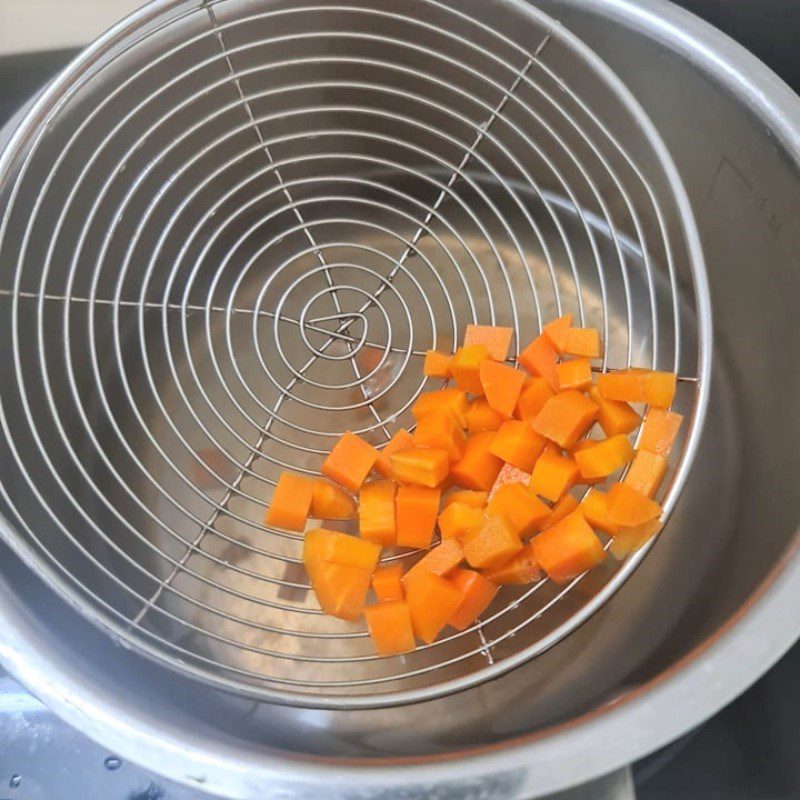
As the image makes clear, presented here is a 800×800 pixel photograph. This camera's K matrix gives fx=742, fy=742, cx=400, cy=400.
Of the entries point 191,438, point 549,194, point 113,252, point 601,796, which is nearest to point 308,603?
point 191,438

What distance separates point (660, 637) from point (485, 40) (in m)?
0.75

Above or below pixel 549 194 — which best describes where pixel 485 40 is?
above

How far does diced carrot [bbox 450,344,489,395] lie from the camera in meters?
0.86

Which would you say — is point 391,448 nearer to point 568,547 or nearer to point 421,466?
point 421,466

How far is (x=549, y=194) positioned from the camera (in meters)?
1.09

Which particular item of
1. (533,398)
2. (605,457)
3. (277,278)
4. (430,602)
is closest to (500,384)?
(533,398)

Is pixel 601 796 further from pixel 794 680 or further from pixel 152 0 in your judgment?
pixel 152 0

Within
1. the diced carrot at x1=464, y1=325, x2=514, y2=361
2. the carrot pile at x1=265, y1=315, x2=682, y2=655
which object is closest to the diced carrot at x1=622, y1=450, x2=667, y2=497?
the carrot pile at x1=265, y1=315, x2=682, y2=655

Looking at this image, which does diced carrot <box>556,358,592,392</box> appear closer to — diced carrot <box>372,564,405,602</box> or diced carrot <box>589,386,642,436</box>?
diced carrot <box>589,386,642,436</box>

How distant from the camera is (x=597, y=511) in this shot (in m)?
0.78

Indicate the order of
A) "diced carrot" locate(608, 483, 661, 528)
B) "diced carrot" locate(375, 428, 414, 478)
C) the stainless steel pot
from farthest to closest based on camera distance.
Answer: "diced carrot" locate(375, 428, 414, 478), "diced carrot" locate(608, 483, 661, 528), the stainless steel pot

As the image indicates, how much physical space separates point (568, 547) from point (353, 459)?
0.26 metres

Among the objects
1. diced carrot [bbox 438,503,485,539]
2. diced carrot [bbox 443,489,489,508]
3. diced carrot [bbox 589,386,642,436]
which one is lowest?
diced carrot [bbox 438,503,485,539]

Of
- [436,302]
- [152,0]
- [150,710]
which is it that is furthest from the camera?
[436,302]
